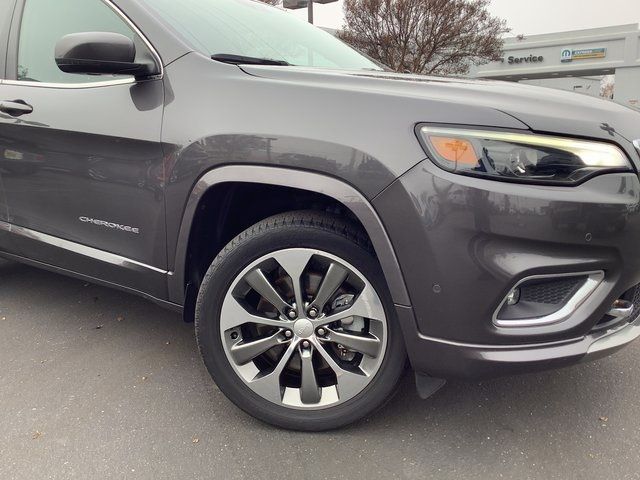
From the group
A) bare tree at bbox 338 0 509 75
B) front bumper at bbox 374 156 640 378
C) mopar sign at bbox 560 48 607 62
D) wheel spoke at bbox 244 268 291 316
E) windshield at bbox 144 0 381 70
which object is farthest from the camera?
mopar sign at bbox 560 48 607 62

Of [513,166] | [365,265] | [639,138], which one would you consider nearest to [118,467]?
[365,265]

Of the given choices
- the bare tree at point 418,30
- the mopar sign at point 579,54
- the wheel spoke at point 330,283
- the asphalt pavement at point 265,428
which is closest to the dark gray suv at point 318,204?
the wheel spoke at point 330,283

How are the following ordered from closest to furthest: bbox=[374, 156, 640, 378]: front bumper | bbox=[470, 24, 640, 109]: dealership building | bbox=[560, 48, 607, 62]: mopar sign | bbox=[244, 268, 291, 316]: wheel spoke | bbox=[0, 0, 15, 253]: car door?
bbox=[374, 156, 640, 378]: front bumper
bbox=[244, 268, 291, 316]: wheel spoke
bbox=[0, 0, 15, 253]: car door
bbox=[470, 24, 640, 109]: dealership building
bbox=[560, 48, 607, 62]: mopar sign

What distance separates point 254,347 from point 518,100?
1293 millimetres

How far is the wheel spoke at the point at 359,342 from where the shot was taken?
187 cm

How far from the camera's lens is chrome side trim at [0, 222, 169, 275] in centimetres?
220

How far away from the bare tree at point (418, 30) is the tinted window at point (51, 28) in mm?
18305

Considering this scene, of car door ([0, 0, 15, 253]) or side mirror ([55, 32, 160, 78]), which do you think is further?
car door ([0, 0, 15, 253])

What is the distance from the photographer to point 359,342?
1.88 metres

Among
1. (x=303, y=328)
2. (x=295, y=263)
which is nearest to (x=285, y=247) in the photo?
(x=295, y=263)

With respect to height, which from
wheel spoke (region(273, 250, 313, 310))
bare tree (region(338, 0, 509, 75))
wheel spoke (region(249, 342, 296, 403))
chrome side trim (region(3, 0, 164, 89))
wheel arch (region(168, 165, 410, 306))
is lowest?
wheel spoke (region(249, 342, 296, 403))

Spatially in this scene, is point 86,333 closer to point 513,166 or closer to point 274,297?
point 274,297

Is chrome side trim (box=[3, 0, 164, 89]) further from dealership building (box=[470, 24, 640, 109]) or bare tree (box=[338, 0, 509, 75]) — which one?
dealership building (box=[470, 24, 640, 109])

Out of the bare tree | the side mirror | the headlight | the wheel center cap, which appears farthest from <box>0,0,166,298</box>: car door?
the bare tree
